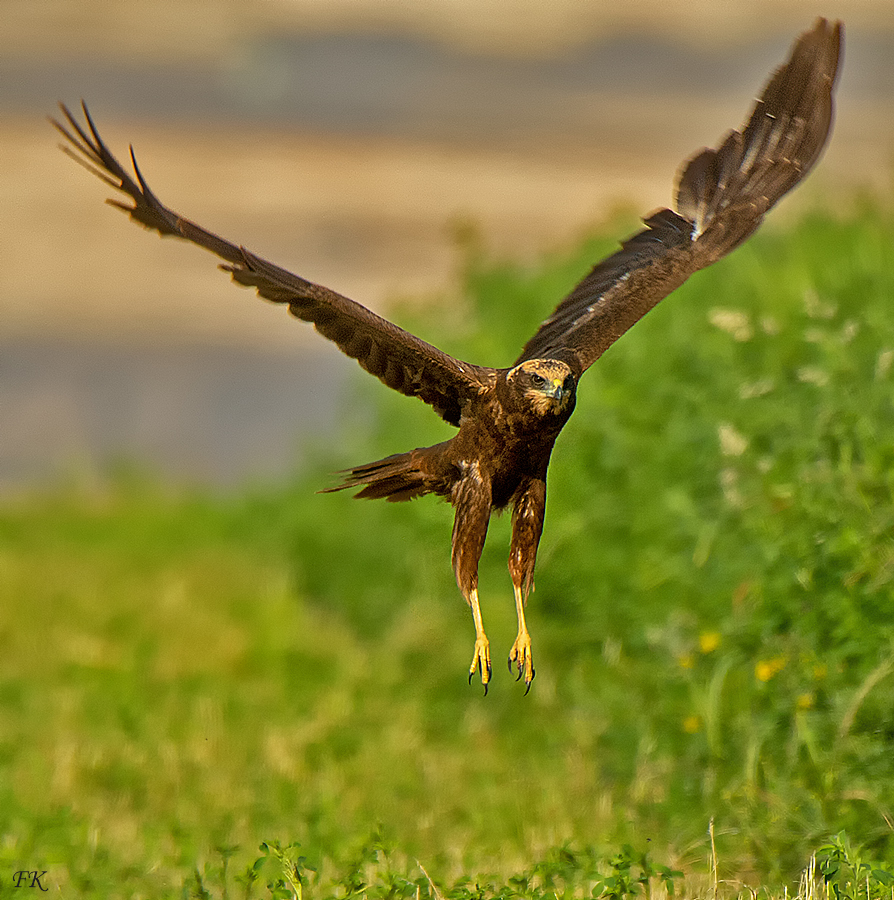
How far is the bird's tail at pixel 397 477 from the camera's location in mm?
5168

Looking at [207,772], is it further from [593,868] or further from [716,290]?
[716,290]

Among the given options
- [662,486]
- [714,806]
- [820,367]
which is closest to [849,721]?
[714,806]

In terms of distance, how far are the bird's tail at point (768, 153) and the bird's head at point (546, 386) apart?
4.95 feet

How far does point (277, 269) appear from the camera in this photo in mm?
4695

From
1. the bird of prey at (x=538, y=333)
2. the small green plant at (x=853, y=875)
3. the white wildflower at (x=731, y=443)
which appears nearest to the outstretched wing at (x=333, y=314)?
the bird of prey at (x=538, y=333)

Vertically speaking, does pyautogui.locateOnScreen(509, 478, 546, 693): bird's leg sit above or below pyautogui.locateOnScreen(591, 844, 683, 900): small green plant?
above

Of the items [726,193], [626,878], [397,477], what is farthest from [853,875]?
[726,193]

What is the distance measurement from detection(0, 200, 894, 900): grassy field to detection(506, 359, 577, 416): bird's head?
1.40 m

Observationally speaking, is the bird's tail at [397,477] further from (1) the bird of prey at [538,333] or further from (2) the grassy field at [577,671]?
(2) the grassy field at [577,671]

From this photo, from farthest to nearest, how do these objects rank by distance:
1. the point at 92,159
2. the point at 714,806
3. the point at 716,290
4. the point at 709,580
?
1. the point at 716,290
2. the point at 709,580
3. the point at 714,806
4. the point at 92,159

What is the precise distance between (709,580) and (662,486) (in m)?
1.04

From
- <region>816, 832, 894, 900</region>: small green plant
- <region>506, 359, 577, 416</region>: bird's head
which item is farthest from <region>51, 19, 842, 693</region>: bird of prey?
<region>816, 832, 894, 900</region>: small green plant

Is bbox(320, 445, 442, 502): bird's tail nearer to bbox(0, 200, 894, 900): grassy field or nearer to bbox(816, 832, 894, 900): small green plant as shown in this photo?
bbox(0, 200, 894, 900): grassy field

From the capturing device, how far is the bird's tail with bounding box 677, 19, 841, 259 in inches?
231
